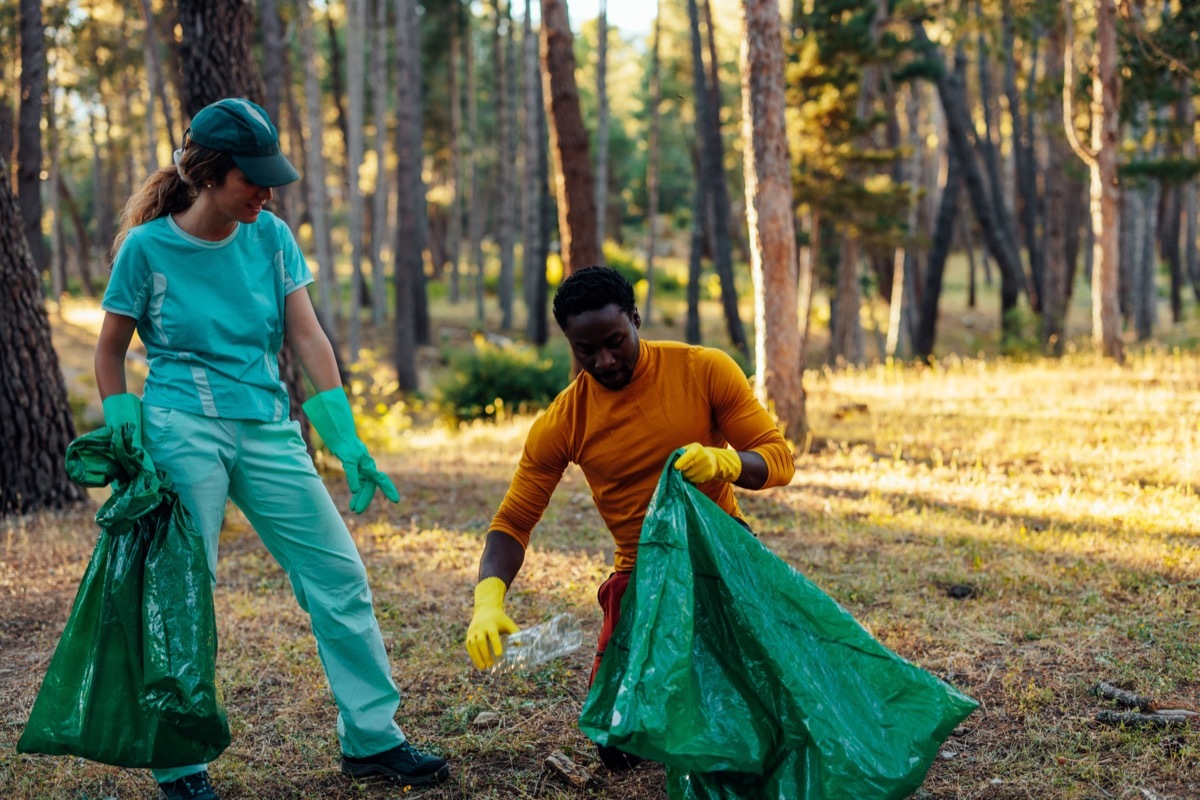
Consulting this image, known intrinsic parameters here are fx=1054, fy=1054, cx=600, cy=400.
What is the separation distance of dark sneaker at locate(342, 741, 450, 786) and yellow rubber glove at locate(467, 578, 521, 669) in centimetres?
59

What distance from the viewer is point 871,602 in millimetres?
4770

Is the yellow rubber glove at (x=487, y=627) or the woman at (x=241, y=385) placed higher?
the woman at (x=241, y=385)

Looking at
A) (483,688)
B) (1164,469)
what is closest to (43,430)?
(483,688)

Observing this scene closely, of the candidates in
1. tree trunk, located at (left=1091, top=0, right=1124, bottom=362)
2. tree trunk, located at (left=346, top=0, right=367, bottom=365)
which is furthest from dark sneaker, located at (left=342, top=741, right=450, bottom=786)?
tree trunk, located at (left=346, top=0, right=367, bottom=365)

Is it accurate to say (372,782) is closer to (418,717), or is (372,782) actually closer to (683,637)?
(418,717)

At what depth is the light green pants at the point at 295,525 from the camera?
3006 millimetres

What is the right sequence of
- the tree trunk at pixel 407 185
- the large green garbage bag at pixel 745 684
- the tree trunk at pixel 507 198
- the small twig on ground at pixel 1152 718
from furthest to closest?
the tree trunk at pixel 507 198 → the tree trunk at pixel 407 185 → the small twig on ground at pixel 1152 718 → the large green garbage bag at pixel 745 684

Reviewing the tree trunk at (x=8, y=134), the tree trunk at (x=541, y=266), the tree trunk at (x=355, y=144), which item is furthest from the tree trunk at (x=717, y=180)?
the tree trunk at (x=8, y=134)

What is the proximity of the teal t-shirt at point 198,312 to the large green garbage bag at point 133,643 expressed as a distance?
225 mm

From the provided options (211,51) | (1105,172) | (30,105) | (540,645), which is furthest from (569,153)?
(540,645)

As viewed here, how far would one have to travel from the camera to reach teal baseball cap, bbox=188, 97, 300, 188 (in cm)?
291

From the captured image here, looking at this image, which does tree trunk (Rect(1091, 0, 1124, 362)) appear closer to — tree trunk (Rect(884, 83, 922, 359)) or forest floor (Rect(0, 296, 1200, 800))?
forest floor (Rect(0, 296, 1200, 800))

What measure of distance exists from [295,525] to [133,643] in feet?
1.74

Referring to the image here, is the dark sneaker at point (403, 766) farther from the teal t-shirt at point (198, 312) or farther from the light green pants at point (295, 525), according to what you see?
the teal t-shirt at point (198, 312)
